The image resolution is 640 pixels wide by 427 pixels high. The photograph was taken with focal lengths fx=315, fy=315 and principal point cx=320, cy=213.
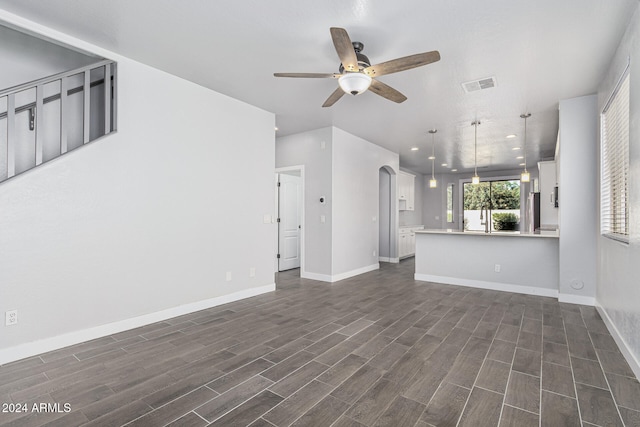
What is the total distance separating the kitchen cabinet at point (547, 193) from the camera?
596cm

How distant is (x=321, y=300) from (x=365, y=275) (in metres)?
2.03

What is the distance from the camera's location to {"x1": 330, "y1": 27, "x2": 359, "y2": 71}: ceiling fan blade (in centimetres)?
223

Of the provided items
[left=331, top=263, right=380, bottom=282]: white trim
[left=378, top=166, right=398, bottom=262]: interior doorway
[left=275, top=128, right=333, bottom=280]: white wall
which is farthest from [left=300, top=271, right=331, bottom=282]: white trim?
[left=378, top=166, right=398, bottom=262]: interior doorway

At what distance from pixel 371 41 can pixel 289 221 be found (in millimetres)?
4414

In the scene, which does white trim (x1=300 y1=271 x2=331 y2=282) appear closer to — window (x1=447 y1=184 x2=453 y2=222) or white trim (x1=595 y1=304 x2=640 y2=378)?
white trim (x1=595 y1=304 x2=640 y2=378)

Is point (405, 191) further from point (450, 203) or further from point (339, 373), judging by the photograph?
point (339, 373)

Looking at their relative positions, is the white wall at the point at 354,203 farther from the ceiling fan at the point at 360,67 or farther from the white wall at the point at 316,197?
the ceiling fan at the point at 360,67

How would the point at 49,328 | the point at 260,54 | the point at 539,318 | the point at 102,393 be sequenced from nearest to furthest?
the point at 102,393
the point at 49,328
the point at 260,54
the point at 539,318

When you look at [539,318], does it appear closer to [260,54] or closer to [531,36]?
[531,36]

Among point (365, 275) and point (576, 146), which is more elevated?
point (576, 146)

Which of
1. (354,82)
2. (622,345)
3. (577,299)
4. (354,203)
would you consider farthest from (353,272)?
(354,82)

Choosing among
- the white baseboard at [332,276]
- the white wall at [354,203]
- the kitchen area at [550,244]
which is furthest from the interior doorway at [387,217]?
the kitchen area at [550,244]

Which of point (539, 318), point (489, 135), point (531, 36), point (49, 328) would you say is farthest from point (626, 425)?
point (489, 135)

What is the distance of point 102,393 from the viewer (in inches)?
83.1
